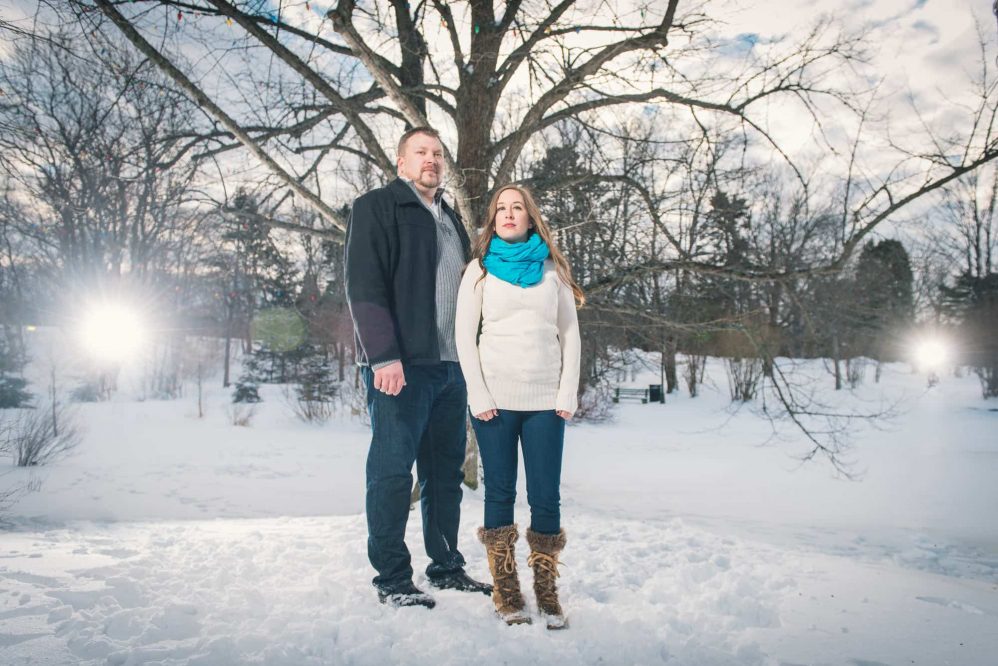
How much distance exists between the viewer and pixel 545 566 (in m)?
2.15

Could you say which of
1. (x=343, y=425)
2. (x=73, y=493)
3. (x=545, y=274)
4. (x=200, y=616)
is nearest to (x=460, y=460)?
(x=545, y=274)

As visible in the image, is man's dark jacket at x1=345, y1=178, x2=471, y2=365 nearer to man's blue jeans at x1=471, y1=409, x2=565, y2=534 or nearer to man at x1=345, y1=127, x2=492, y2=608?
man at x1=345, y1=127, x2=492, y2=608

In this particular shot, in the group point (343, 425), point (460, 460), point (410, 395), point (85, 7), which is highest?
point (85, 7)

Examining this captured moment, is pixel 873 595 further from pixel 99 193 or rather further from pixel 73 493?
pixel 73 493

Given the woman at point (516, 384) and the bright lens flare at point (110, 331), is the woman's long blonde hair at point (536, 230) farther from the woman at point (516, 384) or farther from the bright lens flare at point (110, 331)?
the bright lens flare at point (110, 331)

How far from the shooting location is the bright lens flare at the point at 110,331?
55.9 feet

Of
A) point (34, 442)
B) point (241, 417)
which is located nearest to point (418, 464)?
point (34, 442)

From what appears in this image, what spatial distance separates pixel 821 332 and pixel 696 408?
1199cm

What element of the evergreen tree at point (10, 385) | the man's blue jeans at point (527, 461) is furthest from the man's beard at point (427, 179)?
the evergreen tree at point (10, 385)

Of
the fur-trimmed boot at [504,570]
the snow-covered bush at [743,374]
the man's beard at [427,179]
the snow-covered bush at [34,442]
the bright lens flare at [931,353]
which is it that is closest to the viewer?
the fur-trimmed boot at [504,570]

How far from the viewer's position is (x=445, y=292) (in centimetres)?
239

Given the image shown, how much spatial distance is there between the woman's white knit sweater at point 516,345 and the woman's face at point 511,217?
185 mm

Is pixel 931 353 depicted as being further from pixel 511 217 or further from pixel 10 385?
pixel 10 385

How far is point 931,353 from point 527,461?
28772mm
